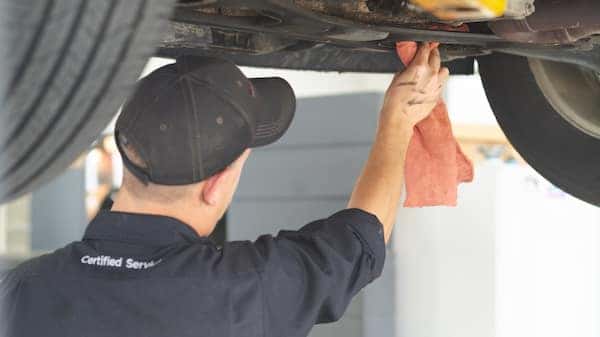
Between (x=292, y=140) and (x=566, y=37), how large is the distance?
192 centimetres

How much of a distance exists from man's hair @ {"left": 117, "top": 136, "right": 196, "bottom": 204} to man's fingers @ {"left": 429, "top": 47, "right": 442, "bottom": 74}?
1.49 ft

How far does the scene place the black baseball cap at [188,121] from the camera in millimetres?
1153

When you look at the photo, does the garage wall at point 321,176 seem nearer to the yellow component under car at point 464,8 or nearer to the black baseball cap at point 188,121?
the black baseball cap at point 188,121

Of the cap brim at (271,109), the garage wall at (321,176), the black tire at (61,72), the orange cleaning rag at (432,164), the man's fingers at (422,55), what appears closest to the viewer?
the black tire at (61,72)

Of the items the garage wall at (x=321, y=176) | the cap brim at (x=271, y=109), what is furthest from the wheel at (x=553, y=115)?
the garage wall at (x=321, y=176)

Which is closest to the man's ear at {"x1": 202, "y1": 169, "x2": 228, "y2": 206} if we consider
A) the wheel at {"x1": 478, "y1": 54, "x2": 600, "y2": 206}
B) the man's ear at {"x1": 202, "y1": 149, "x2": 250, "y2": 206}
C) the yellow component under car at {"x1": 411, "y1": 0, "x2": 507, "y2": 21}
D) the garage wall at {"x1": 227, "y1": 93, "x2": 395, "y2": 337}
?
the man's ear at {"x1": 202, "y1": 149, "x2": 250, "y2": 206}

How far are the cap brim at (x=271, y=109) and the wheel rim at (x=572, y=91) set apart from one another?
56 cm

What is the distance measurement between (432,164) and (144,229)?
58 cm

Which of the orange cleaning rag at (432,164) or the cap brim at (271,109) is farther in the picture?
the orange cleaning rag at (432,164)

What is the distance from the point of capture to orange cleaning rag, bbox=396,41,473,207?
1.52m

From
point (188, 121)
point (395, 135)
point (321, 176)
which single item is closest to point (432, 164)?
point (395, 135)

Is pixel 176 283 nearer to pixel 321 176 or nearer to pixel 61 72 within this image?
pixel 61 72

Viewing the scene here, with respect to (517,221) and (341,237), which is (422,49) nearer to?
(341,237)

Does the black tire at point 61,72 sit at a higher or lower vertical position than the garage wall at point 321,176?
higher
